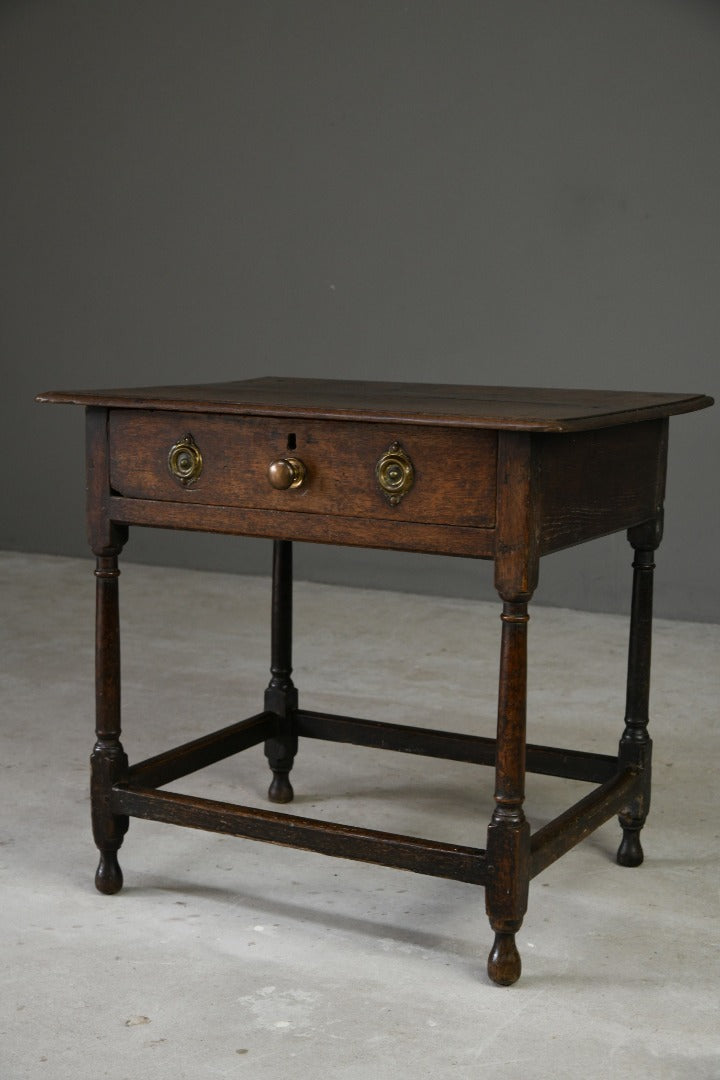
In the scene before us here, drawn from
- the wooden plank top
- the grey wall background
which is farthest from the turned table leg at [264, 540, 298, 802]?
the grey wall background

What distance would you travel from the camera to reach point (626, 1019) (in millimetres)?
2463

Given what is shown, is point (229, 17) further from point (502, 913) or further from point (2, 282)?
point (502, 913)

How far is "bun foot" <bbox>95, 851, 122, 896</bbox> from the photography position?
2.99 metres

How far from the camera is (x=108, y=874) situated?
2990 millimetres

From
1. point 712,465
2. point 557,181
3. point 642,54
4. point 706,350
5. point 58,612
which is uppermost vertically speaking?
point 642,54

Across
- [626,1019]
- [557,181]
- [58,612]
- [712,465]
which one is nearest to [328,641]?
[58,612]

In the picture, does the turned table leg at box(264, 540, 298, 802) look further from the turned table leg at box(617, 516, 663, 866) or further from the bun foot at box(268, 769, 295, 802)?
the turned table leg at box(617, 516, 663, 866)

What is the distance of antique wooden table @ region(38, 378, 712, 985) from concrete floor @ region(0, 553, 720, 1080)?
0.52 ft

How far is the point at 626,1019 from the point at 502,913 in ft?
0.93

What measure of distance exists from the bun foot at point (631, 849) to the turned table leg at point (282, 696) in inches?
33.8

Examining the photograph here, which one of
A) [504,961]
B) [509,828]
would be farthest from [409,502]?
[504,961]

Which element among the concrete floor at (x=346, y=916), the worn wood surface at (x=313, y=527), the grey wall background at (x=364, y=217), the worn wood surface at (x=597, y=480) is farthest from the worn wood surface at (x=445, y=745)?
the grey wall background at (x=364, y=217)

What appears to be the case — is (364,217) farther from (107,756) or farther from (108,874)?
(108,874)

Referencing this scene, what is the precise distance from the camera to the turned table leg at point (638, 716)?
10.5 feet
